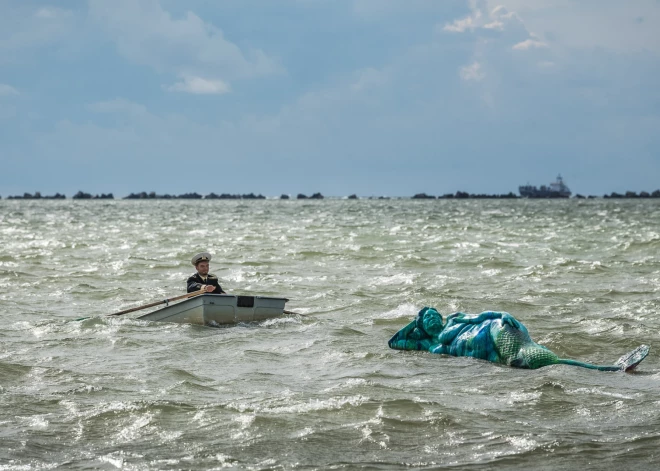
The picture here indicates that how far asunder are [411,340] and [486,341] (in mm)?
1132

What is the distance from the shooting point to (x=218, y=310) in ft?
45.8

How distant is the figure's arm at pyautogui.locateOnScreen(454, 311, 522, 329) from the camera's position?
10.8 meters

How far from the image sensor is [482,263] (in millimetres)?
A: 23844

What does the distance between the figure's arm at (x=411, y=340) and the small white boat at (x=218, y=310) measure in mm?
3066

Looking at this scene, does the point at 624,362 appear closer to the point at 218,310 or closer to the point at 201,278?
the point at 218,310

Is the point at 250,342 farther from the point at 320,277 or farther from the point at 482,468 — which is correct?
the point at 320,277

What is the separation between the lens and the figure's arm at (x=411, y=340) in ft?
38.1

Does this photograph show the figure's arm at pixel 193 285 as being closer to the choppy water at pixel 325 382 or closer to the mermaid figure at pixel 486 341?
the choppy water at pixel 325 382

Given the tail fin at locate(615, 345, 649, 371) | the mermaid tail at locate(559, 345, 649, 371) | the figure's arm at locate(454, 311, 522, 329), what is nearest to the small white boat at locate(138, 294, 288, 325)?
the figure's arm at locate(454, 311, 522, 329)

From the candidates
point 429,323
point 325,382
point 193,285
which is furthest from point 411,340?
point 193,285

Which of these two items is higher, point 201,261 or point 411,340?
point 201,261

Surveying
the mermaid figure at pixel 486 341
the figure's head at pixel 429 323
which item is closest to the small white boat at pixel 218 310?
the mermaid figure at pixel 486 341

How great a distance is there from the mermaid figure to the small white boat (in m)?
2.99

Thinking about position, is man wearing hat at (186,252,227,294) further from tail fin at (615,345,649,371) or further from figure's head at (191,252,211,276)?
tail fin at (615,345,649,371)
